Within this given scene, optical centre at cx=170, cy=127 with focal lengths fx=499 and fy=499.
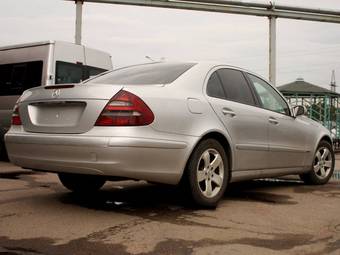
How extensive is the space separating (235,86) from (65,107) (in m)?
1.99

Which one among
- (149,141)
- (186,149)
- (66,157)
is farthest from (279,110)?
(66,157)

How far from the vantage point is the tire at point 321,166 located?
22.7 ft

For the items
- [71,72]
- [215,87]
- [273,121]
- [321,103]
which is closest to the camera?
[215,87]

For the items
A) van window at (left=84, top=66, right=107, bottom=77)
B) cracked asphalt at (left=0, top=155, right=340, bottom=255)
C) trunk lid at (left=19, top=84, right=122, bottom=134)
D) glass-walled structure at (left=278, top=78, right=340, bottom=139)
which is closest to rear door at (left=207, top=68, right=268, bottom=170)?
cracked asphalt at (left=0, top=155, right=340, bottom=255)

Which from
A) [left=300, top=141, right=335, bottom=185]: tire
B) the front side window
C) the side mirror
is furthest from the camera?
[left=300, top=141, right=335, bottom=185]: tire

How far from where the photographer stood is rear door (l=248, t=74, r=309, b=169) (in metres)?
5.86

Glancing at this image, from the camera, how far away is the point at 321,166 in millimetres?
7109

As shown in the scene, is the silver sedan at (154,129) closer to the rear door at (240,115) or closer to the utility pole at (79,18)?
the rear door at (240,115)

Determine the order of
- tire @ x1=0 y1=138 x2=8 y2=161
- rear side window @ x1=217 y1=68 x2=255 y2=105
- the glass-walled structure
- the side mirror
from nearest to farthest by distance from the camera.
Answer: rear side window @ x1=217 y1=68 x2=255 y2=105
the side mirror
tire @ x1=0 y1=138 x2=8 y2=161
the glass-walled structure

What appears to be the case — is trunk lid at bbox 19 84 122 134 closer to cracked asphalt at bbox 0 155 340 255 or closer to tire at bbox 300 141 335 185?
A: cracked asphalt at bbox 0 155 340 255

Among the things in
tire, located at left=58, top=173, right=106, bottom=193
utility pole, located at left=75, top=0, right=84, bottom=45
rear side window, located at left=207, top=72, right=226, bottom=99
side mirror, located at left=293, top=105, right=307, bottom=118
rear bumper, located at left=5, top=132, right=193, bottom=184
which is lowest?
tire, located at left=58, top=173, right=106, bottom=193

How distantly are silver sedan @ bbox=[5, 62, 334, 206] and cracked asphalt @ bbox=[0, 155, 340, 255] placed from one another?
1.01ft

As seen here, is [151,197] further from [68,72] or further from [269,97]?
[68,72]

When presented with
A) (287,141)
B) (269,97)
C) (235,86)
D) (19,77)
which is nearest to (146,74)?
(235,86)
